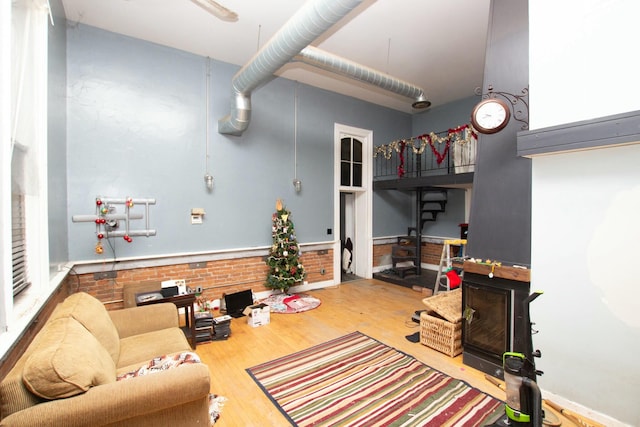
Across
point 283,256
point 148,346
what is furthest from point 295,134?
point 148,346

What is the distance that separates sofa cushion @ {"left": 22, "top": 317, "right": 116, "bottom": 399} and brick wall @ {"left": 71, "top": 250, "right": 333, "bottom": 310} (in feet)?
7.52

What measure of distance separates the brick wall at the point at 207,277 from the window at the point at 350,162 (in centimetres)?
178

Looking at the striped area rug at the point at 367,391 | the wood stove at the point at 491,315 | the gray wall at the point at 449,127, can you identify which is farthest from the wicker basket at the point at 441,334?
the gray wall at the point at 449,127

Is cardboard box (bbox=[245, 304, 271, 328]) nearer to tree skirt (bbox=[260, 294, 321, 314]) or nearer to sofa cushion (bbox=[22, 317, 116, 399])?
tree skirt (bbox=[260, 294, 321, 314])

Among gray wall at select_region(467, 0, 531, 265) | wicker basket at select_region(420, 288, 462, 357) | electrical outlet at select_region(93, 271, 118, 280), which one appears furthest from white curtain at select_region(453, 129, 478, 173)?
electrical outlet at select_region(93, 271, 118, 280)

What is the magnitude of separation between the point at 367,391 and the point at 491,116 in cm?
268

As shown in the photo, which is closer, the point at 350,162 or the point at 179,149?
the point at 179,149

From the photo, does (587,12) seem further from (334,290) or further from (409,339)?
(334,290)

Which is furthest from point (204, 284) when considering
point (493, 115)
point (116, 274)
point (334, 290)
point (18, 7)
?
point (493, 115)

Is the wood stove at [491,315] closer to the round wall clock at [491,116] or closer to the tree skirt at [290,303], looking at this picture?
the round wall clock at [491,116]

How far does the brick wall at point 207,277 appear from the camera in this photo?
383cm

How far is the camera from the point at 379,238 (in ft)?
22.9

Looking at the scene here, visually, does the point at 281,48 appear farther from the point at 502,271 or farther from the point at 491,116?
the point at 502,271

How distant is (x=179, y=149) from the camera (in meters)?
4.38
